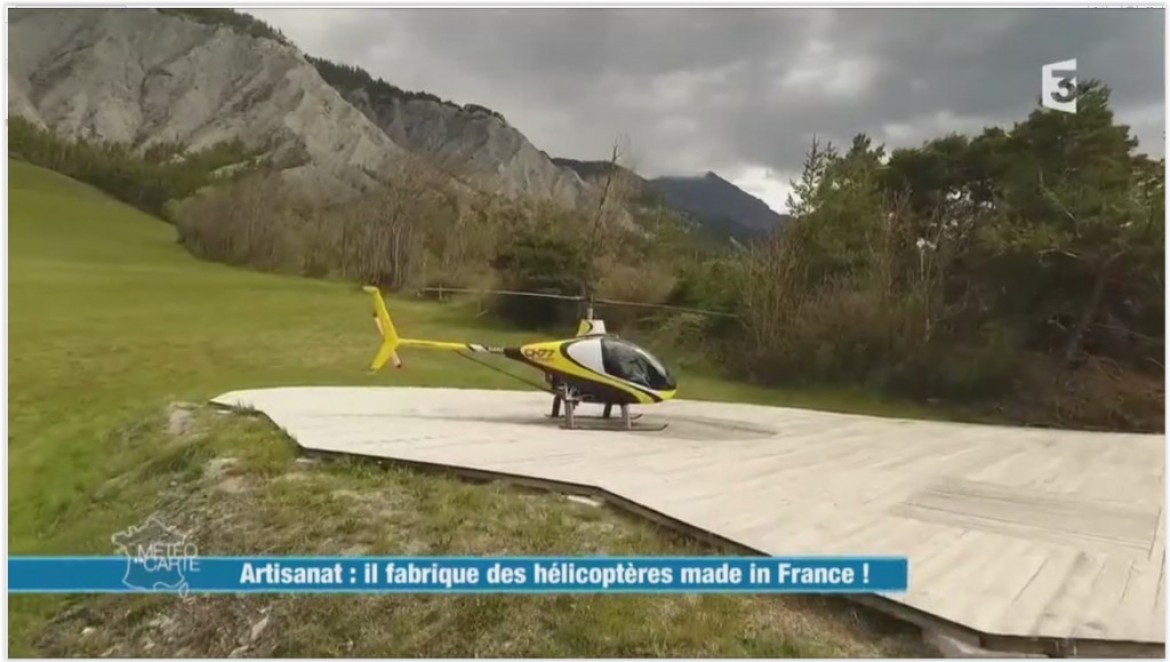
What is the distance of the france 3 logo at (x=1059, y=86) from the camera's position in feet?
14.1

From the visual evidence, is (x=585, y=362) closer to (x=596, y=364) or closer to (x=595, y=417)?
(x=596, y=364)

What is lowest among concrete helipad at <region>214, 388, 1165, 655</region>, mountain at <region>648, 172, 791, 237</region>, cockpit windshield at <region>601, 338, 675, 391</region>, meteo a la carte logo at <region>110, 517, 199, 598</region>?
meteo a la carte logo at <region>110, 517, 199, 598</region>

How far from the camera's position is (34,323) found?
4.38 m

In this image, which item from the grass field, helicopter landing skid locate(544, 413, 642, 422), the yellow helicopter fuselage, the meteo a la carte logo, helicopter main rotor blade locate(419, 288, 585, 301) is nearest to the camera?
the grass field

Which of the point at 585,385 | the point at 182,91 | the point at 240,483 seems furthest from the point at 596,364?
the point at 182,91

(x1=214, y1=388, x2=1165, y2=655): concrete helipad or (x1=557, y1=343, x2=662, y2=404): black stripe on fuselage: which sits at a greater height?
(x1=557, y1=343, x2=662, y2=404): black stripe on fuselage

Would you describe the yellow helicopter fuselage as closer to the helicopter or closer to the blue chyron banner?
the helicopter

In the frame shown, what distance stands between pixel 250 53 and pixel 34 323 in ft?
6.27

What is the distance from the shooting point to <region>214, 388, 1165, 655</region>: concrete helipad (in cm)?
352

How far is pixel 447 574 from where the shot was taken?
400 centimetres

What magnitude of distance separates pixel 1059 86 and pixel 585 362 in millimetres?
3153

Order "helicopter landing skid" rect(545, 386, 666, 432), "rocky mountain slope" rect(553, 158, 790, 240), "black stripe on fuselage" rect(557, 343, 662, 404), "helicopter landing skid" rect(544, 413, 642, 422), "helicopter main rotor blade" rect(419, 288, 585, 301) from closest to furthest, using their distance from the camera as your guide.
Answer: "rocky mountain slope" rect(553, 158, 790, 240) < "helicopter main rotor blade" rect(419, 288, 585, 301) < "black stripe on fuselage" rect(557, 343, 662, 404) < "helicopter landing skid" rect(545, 386, 666, 432) < "helicopter landing skid" rect(544, 413, 642, 422)

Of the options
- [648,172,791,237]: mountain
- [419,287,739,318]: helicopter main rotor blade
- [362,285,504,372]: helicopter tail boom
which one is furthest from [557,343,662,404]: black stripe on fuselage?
[648,172,791,237]: mountain

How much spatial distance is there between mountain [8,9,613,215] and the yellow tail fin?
722mm
